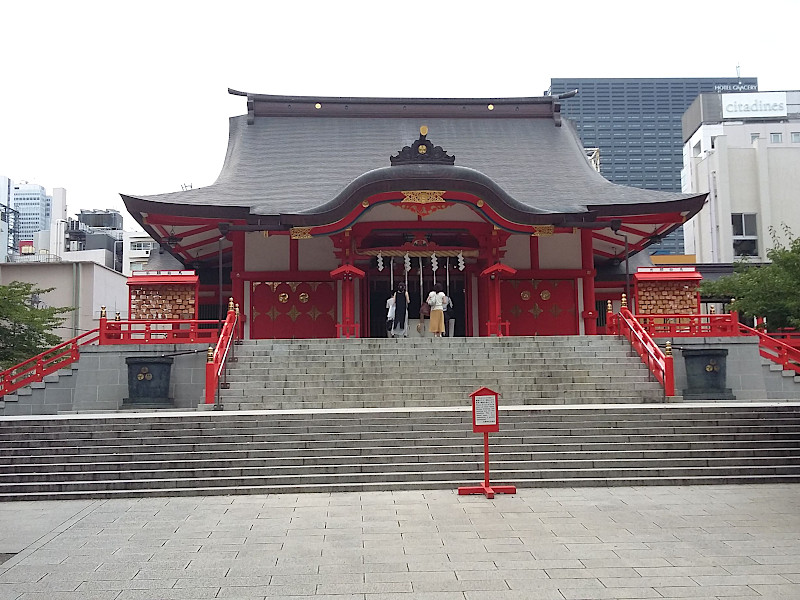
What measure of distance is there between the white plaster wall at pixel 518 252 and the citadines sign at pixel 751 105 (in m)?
43.3

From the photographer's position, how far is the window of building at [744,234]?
43.8 metres

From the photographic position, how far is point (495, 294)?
1844 centimetres

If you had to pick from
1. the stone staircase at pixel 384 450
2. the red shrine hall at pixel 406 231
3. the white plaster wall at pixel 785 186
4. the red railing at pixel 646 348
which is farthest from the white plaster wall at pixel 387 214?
the white plaster wall at pixel 785 186

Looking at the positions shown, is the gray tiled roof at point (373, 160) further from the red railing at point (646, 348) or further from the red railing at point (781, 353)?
the red railing at point (781, 353)

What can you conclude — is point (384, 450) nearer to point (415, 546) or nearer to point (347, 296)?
point (415, 546)

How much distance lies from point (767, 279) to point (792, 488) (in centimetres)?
1309

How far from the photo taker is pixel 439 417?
1129 centimetres

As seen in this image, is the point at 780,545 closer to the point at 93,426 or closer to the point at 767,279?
the point at 93,426

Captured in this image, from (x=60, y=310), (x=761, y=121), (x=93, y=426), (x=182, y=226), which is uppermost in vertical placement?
(x=761, y=121)

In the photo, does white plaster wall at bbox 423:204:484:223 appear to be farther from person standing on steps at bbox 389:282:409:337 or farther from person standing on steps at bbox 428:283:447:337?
person standing on steps at bbox 428:283:447:337

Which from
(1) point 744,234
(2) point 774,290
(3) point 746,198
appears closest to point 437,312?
(2) point 774,290

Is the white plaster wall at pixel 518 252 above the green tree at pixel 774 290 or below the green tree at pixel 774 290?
above

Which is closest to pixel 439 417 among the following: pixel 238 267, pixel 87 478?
pixel 87 478

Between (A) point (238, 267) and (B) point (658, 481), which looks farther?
(A) point (238, 267)
